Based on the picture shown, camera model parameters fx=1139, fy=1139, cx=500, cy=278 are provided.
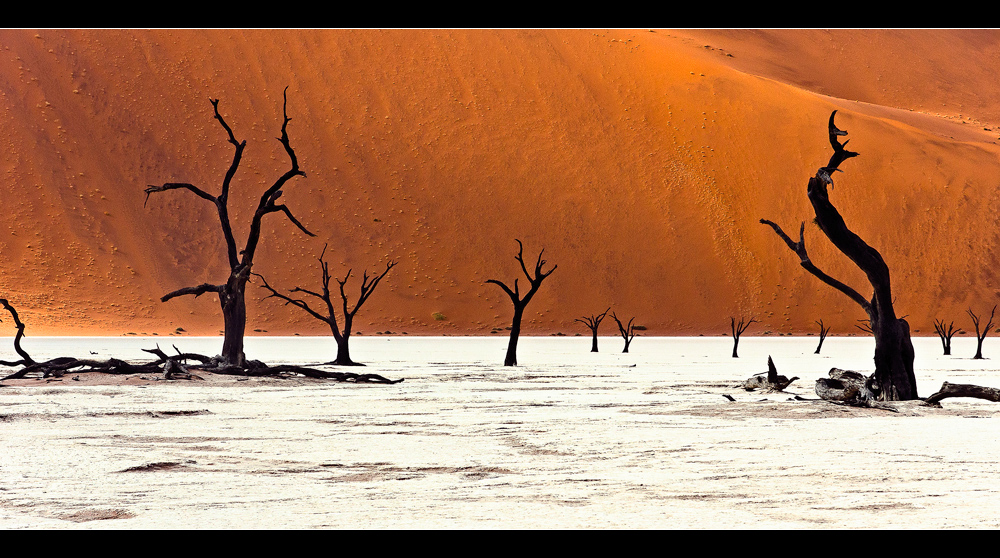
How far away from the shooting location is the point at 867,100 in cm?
10112

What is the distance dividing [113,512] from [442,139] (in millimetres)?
72276

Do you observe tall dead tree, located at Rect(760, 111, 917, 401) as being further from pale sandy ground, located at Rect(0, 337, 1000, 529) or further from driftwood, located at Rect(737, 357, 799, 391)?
driftwood, located at Rect(737, 357, 799, 391)

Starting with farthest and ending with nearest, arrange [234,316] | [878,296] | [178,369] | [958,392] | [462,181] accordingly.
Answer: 1. [462,181]
2. [234,316]
3. [178,369]
4. [878,296]
5. [958,392]

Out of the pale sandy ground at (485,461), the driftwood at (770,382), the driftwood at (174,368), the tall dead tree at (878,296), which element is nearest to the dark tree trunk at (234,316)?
the driftwood at (174,368)

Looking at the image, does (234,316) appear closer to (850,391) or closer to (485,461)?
(850,391)

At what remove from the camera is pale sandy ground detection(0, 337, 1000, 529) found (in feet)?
23.1

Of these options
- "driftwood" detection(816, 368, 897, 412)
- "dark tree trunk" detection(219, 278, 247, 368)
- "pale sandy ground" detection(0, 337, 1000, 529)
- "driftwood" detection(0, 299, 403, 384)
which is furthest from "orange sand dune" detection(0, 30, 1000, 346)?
"driftwood" detection(816, 368, 897, 412)

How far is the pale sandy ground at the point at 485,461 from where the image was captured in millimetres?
7055

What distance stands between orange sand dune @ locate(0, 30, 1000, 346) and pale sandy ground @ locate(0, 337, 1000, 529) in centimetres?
5108

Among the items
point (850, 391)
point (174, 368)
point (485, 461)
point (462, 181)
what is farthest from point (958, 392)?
point (462, 181)

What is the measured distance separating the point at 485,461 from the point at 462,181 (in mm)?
67044

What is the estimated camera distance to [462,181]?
7638 centimetres

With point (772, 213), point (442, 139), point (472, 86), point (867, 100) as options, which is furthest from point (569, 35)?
point (867, 100)

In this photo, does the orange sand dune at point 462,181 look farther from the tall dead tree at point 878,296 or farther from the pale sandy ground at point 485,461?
the tall dead tree at point 878,296
